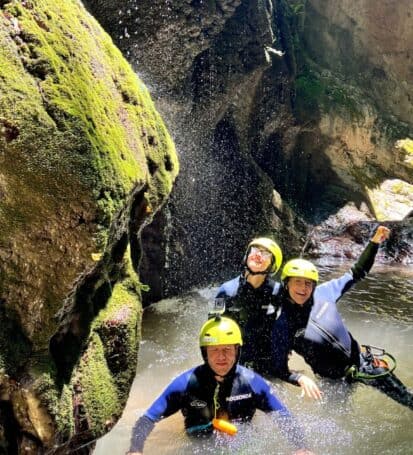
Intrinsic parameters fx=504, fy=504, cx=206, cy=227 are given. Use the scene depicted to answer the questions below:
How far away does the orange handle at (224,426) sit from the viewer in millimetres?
4035

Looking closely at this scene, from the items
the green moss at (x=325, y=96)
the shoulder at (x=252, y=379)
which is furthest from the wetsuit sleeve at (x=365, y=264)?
the green moss at (x=325, y=96)

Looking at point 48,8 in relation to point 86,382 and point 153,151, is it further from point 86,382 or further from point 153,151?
point 86,382

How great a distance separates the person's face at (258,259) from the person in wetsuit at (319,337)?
0.68 feet

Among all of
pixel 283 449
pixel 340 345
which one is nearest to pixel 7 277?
pixel 283 449

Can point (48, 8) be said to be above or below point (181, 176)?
above

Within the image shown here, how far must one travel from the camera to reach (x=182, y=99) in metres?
9.93

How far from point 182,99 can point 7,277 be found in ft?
25.2

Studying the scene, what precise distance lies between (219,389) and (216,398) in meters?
0.08

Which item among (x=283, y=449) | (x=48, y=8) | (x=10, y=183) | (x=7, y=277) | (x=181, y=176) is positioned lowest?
(x=283, y=449)

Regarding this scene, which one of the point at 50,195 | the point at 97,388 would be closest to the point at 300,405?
the point at 97,388

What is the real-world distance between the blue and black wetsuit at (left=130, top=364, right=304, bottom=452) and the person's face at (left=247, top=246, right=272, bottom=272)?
4.13 feet

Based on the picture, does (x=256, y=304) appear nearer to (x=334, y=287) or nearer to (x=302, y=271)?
(x=302, y=271)

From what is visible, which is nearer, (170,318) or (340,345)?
(340,345)

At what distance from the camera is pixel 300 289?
16.6ft
